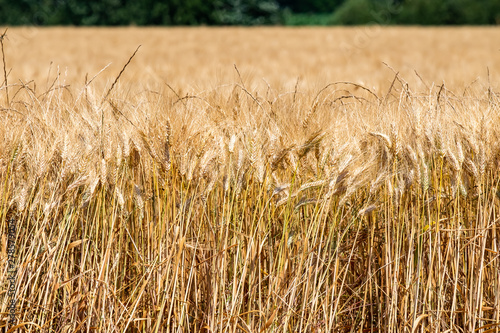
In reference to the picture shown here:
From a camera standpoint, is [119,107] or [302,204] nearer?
[302,204]

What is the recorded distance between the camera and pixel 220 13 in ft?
104

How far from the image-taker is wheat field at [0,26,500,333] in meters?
1.48

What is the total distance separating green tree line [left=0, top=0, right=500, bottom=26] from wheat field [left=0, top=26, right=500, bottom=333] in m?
29.9

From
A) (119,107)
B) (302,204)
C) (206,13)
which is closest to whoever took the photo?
(302,204)

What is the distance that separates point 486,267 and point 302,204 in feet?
1.84

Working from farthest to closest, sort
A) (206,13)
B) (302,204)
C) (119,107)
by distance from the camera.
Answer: (206,13), (119,107), (302,204)

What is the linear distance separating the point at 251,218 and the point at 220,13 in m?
31.1

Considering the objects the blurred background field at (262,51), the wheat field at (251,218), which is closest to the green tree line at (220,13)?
the blurred background field at (262,51)

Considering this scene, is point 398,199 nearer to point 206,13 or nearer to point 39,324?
point 39,324

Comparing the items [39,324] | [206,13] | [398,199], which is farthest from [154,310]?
[206,13]

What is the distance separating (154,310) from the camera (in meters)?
1.48

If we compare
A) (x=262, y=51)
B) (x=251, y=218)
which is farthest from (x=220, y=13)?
(x=251, y=218)

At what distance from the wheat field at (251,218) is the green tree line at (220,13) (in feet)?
98.0

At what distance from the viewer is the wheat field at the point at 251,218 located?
58.4 inches
